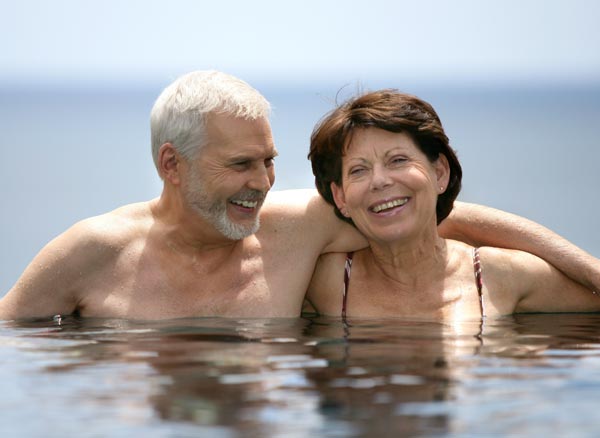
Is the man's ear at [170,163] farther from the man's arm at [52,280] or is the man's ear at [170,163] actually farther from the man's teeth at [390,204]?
the man's teeth at [390,204]

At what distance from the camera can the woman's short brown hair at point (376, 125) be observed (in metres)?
6.10

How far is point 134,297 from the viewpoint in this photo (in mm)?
6363

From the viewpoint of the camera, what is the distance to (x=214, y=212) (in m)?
6.25

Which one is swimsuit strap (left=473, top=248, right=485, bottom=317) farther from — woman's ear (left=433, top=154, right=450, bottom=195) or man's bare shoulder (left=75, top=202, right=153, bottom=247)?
man's bare shoulder (left=75, top=202, right=153, bottom=247)

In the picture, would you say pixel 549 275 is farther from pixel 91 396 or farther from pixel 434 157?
pixel 91 396

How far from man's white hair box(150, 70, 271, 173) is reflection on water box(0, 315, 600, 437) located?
0.99 m

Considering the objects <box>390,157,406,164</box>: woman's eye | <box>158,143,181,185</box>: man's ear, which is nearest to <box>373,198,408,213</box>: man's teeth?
<box>390,157,406,164</box>: woman's eye

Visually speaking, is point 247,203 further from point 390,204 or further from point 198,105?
point 390,204

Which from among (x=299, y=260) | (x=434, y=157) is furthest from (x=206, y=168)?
(x=434, y=157)

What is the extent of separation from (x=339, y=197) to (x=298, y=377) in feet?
6.09

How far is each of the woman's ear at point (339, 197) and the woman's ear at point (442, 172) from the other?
51cm

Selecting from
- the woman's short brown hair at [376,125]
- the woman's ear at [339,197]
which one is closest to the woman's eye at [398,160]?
the woman's short brown hair at [376,125]

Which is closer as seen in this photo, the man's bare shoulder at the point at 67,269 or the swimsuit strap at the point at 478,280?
the man's bare shoulder at the point at 67,269

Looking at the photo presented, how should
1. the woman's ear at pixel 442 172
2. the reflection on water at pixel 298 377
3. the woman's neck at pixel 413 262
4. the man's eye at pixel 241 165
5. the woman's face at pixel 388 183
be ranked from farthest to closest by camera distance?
the woman's neck at pixel 413 262 → the woman's ear at pixel 442 172 → the man's eye at pixel 241 165 → the woman's face at pixel 388 183 → the reflection on water at pixel 298 377
